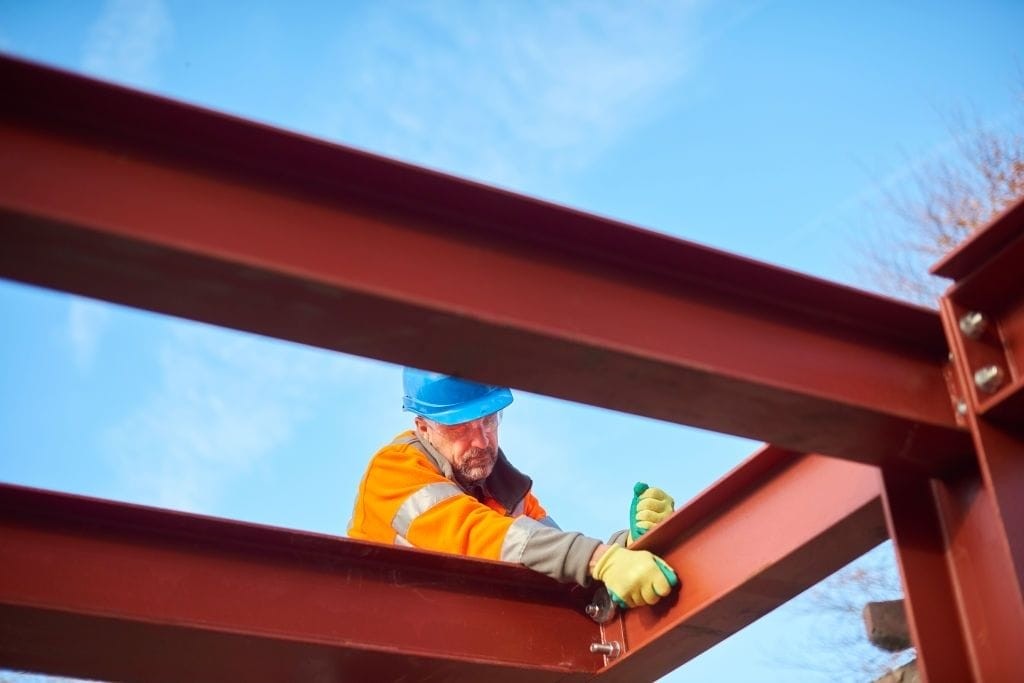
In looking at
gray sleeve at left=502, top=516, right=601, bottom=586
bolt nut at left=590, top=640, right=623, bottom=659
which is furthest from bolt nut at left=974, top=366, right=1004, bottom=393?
bolt nut at left=590, top=640, right=623, bottom=659

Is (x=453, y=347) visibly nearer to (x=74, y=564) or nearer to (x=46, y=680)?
(x=74, y=564)

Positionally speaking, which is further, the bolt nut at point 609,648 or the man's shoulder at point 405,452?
the man's shoulder at point 405,452

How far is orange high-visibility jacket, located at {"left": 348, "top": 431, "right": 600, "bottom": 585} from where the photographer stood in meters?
4.43

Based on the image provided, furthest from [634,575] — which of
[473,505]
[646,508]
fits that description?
[473,505]

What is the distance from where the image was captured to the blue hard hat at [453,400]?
5.55 meters

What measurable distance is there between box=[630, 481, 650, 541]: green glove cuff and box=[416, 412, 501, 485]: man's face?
104 cm

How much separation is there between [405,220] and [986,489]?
176cm

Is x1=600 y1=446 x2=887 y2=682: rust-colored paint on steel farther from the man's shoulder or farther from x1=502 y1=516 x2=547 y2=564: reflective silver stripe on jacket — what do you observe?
the man's shoulder

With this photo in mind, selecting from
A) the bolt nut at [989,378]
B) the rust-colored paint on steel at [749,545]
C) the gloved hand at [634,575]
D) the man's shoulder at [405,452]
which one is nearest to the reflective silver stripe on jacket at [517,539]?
the gloved hand at [634,575]

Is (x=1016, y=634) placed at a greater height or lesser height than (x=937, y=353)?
lesser

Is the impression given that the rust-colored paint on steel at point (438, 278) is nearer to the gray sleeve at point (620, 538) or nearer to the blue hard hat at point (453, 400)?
the gray sleeve at point (620, 538)

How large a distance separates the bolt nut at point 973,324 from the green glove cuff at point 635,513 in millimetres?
1720

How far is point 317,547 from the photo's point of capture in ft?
14.0

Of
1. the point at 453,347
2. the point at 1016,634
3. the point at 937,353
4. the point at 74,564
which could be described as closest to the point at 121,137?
the point at 453,347
